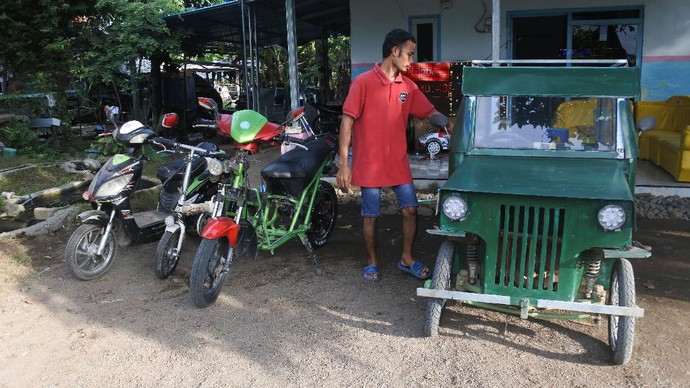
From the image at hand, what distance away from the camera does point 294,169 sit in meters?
4.86

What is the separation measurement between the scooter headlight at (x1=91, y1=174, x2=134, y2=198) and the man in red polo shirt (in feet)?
6.04

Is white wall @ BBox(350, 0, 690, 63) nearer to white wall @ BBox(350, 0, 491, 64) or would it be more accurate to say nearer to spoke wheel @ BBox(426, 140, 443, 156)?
white wall @ BBox(350, 0, 491, 64)

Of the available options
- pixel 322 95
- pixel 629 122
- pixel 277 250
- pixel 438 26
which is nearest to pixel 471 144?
pixel 629 122

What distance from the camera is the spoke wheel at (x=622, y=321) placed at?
10.4ft

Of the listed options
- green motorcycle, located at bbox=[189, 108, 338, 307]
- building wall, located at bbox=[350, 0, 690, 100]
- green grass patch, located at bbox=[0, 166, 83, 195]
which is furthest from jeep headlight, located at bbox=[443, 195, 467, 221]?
building wall, located at bbox=[350, 0, 690, 100]

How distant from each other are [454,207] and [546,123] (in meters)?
1.30

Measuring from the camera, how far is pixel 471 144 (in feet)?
13.7

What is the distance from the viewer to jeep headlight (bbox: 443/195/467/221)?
3295 millimetres

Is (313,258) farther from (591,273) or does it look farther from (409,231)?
(591,273)

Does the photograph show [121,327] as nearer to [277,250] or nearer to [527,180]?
[277,250]

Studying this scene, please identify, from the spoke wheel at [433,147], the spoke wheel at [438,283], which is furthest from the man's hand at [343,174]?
the spoke wheel at [433,147]

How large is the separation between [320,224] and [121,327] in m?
2.25

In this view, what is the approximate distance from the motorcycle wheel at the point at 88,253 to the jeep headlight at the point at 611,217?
3832 mm

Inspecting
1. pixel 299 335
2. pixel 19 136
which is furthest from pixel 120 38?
pixel 299 335
